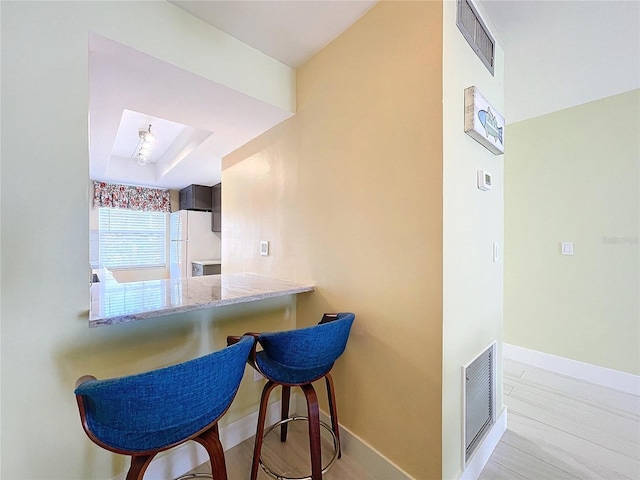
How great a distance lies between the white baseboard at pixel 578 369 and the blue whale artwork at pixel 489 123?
7.34ft

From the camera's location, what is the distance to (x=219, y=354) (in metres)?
0.88

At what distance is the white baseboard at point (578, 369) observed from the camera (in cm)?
217

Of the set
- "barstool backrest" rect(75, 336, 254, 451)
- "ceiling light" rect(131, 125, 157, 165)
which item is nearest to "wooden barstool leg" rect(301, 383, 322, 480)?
"barstool backrest" rect(75, 336, 254, 451)

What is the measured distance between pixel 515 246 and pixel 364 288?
2184mm

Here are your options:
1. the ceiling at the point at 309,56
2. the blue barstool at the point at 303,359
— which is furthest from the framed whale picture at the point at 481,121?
the blue barstool at the point at 303,359

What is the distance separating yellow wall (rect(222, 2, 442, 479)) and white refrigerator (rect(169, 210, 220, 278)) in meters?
2.98

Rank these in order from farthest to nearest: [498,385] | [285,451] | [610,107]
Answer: [610,107]
[498,385]
[285,451]

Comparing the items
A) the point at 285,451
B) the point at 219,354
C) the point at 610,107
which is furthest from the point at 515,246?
the point at 219,354

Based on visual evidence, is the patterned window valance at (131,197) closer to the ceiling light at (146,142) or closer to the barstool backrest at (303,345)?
the ceiling light at (146,142)

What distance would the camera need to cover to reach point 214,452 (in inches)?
37.9

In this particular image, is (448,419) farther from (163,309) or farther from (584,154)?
(584,154)

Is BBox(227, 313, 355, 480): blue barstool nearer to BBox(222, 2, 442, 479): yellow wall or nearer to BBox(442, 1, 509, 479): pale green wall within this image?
BBox(222, 2, 442, 479): yellow wall

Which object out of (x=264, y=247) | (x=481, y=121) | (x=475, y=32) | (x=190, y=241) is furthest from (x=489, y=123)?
(x=190, y=241)

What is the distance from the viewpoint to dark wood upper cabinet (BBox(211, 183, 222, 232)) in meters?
4.38
